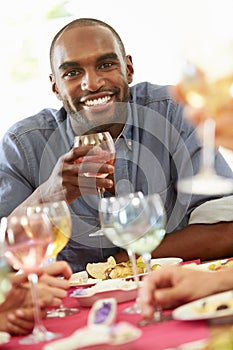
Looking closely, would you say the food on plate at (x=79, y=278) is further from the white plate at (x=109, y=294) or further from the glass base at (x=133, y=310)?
the glass base at (x=133, y=310)

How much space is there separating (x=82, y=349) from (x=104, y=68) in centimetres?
186

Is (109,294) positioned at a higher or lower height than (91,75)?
lower

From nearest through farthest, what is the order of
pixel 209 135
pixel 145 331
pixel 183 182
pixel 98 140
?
pixel 145 331 → pixel 209 135 → pixel 98 140 → pixel 183 182

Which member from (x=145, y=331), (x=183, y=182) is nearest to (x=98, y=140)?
(x=183, y=182)

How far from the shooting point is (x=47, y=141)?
9.65 feet

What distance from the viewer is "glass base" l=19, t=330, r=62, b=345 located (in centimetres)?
131

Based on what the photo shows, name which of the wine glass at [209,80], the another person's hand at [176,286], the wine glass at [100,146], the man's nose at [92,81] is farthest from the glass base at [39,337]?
the man's nose at [92,81]

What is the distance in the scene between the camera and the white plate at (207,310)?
1.21 m

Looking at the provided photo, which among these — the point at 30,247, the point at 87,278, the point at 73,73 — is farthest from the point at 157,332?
the point at 73,73

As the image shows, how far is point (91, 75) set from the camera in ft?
9.23

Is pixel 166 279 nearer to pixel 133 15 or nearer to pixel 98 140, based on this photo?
pixel 98 140

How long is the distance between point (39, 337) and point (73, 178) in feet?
3.57

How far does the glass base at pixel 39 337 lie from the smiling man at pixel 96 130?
1325 mm

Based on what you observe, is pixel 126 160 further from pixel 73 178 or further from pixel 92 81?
pixel 73 178
